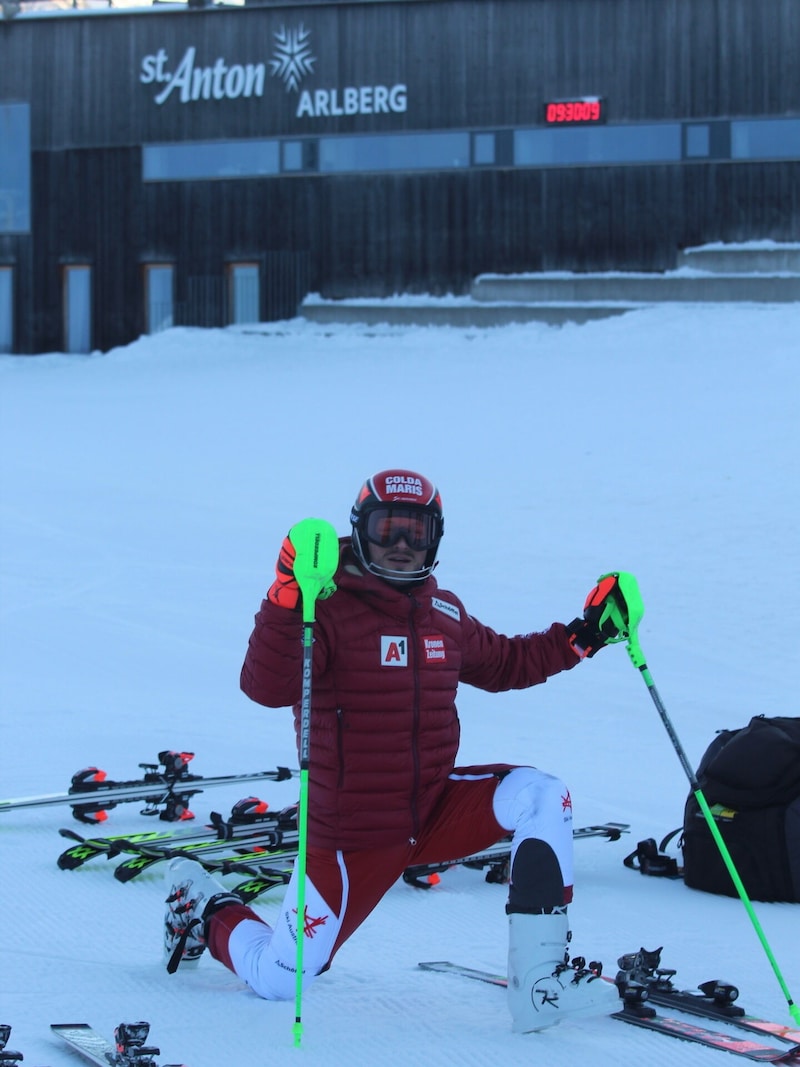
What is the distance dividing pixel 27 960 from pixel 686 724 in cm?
473

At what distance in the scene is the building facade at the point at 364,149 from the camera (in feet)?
80.8

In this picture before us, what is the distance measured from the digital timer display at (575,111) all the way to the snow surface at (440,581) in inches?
197

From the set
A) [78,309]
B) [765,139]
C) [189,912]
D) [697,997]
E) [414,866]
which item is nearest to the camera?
[697,997]

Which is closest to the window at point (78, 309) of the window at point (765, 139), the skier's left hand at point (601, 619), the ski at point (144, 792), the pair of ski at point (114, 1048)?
the window at point (765, 139)

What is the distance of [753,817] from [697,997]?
4.69 ft

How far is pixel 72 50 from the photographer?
91.8 feet

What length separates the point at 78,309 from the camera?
2873cm

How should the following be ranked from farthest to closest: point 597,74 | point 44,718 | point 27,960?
point 597,74
point 44,718
point 27,960

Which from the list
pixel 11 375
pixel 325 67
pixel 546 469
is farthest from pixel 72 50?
pixel 546 469

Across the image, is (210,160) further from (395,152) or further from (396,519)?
(396,519)

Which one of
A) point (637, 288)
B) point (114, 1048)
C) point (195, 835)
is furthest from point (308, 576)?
point (637, 288)

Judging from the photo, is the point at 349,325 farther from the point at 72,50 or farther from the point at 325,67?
the point at 72,50

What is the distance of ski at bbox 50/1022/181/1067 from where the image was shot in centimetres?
298

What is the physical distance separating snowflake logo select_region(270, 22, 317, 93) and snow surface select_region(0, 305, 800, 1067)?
5839 mm
